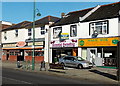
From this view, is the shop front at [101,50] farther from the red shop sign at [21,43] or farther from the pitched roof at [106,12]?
the red shop sign at [21,43]

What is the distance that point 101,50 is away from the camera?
1059 inches

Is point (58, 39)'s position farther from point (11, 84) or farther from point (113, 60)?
point (11, 84)

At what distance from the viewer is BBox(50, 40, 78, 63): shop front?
97.5 feet

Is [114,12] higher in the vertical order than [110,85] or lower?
higher

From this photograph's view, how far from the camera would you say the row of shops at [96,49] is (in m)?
25.7

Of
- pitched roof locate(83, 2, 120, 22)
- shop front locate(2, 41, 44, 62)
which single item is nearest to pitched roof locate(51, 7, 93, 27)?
pitched roof locate(83, 2, 120, 22)

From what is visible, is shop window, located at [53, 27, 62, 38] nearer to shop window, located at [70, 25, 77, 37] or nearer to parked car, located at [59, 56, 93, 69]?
shop window, located at [70, 25, 77, 37]

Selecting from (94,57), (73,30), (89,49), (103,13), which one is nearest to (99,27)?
(103,13)

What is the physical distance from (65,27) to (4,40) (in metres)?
18.4

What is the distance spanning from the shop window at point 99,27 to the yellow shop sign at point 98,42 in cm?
98

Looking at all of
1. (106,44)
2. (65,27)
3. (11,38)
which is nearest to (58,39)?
(65,27)

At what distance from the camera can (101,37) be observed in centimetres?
2644

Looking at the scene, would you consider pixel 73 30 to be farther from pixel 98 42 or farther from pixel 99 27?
pixel 98 42

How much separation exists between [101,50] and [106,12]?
5314 mm
